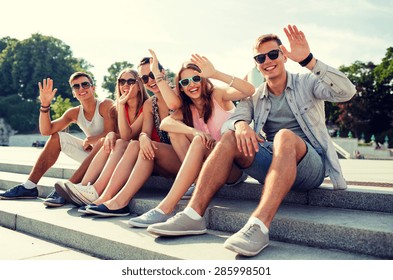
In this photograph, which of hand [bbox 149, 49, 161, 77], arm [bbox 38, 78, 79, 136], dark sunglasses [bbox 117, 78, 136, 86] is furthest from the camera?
arm [bbox 38, 78, 79, 136]

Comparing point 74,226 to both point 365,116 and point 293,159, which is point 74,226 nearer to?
point 293,159

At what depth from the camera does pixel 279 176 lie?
98.0 inches

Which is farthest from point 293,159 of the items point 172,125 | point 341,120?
point 341,120

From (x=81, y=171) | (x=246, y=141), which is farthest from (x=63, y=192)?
(x=246, y=141)

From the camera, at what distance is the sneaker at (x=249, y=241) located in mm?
2328

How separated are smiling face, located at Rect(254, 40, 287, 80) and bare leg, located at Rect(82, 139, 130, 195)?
1682mm

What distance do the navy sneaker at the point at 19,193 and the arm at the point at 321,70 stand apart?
379 cm

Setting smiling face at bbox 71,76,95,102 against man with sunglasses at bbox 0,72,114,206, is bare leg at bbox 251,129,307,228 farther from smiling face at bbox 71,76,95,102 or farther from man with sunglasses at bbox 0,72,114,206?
smiling face at bbox 71,76,95,102

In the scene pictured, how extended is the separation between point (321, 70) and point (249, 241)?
1.46 meters

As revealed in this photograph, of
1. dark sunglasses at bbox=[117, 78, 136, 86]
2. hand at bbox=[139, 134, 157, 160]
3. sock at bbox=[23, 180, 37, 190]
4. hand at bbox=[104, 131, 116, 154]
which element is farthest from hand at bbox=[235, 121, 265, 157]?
sock at bbox=[23, 180, 37, 190]

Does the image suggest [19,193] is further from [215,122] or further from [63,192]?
[215,122]

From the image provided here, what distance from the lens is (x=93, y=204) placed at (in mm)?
3678

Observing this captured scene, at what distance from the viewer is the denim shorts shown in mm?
2818

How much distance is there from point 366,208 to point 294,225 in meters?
0.76
